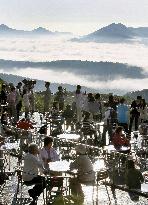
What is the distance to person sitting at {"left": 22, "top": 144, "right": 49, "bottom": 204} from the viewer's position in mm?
12586

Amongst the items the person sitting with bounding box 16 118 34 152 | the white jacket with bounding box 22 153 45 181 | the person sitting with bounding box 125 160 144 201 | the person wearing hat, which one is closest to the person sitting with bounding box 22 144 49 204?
the white jacket with bounding box 22 153 45 181

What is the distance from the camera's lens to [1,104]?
26.3 m

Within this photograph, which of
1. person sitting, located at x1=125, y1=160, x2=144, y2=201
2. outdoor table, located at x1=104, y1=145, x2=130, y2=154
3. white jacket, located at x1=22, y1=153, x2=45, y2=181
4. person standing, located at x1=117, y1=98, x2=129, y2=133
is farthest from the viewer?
person standing, located at x1=117, y1=98, x2=129, y2=133

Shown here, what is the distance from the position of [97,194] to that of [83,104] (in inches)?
458

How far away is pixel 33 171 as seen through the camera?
12.6m

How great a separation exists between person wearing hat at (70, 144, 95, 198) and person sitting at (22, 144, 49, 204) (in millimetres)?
756

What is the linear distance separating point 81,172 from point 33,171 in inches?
43.4

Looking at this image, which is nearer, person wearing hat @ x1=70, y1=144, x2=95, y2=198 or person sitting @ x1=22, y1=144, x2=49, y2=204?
person sitting @ x1=22, y1=144, x2=49, y2=204

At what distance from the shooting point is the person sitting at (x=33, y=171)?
12.6 m

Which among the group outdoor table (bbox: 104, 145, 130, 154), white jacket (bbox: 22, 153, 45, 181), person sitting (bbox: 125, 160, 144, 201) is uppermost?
white jacket (bbox: 22, 153, 45, 181)

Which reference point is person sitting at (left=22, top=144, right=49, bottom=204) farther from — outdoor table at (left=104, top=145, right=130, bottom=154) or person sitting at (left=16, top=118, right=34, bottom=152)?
person sitting at (left=16, top=118, right=34, bottom=152)

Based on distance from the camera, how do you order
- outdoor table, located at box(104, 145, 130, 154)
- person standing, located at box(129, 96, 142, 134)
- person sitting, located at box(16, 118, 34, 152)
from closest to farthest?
outdoor table, located at box(104, 145, 130, 154) → person sitting, located at box(16, 118, 34, 152) → person standing, located at box(129, 96, 142, 134)

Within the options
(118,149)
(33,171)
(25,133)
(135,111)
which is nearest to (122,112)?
(135,111)

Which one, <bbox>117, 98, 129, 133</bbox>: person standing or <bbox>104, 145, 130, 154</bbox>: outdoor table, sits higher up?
<bbox>117, 98, 129, 133</bbox>: person standing
